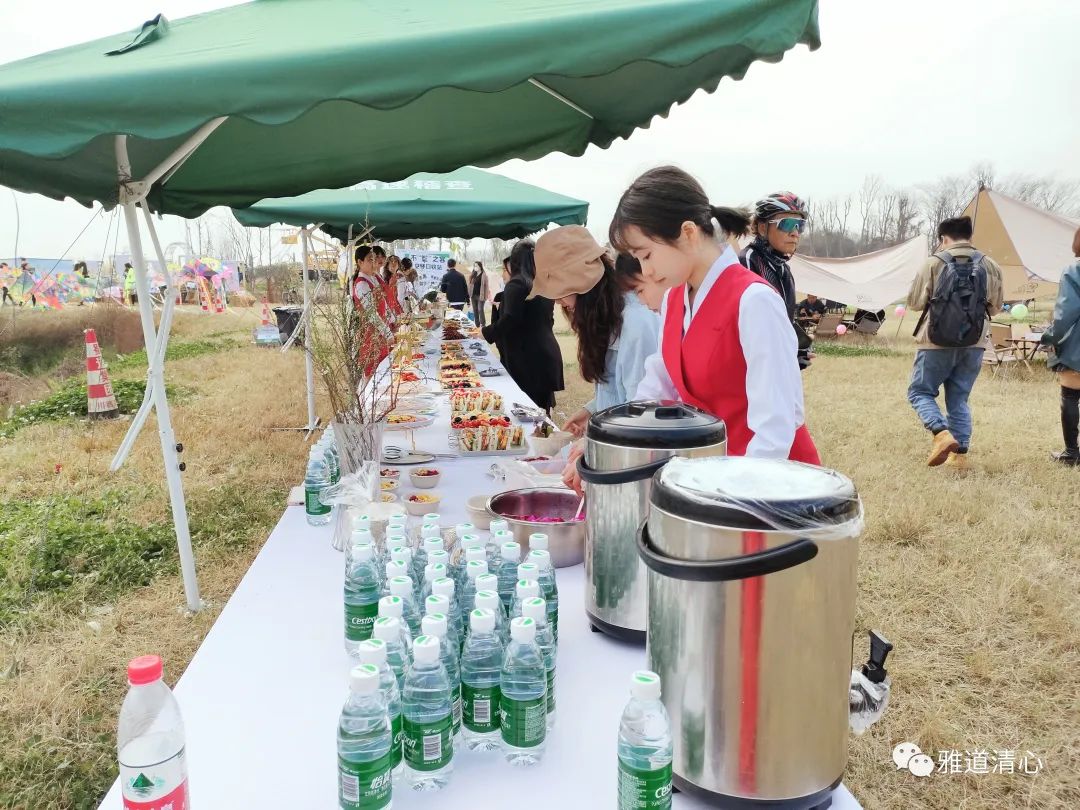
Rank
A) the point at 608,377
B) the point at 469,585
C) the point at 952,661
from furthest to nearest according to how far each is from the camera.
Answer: the point at 608,377
the point at 952,661
the point at 469,585

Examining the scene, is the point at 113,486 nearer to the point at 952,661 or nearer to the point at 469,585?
the point at 469,585

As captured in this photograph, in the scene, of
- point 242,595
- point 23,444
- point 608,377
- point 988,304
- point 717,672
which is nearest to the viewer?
point 717,672

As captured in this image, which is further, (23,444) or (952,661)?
(23,444)

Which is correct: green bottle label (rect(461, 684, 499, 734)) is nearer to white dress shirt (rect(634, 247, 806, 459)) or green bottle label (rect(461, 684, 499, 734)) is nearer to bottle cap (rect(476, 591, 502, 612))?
bottle cap (rect(476, 591, 502, 612))

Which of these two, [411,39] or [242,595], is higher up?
[411,39]

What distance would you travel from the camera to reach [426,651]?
933 millimetres

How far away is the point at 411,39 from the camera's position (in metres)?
1.36

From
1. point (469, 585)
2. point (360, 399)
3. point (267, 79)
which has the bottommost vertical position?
point (469, 585)

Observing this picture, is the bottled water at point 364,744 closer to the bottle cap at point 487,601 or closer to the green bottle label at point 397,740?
the green bottle label at point 397,740

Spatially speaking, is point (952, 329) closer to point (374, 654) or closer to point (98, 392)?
point (374, 654)

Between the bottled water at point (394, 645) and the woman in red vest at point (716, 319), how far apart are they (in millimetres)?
909

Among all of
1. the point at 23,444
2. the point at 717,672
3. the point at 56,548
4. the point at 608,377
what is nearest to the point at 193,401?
the point at 23,444

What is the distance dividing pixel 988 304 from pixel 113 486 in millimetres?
6728

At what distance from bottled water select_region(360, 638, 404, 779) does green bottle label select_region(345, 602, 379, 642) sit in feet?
1.12
